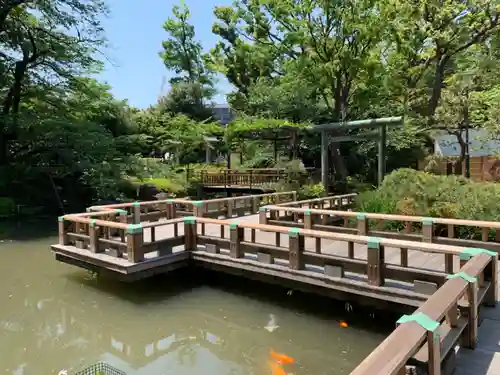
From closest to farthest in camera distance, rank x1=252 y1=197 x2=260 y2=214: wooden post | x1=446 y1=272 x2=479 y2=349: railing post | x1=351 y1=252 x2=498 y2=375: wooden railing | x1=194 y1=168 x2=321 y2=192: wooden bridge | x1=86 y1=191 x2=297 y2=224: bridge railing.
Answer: x1=351 y1=252 x2=498 y2=375: wooden railing < x1=446 y1=272 x2=479 y2=349: railing post < x1=86 y1=191 x2=297 y2=224: bridge railing < x1=252 y1=197 x2=260 y2=214: wooden post < x1=194 y1=168 x2=321 y2=192: wooden bridge

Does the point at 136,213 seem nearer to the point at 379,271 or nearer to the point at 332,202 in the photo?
the point at 332,202

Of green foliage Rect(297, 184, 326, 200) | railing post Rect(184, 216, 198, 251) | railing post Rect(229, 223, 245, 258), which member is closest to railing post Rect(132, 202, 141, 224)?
railing post Rect(184, 216, 198, 251)

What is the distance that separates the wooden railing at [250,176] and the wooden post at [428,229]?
9.04 m

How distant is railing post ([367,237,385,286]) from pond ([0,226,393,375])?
0.72 meters

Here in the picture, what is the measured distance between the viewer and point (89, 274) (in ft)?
25.8

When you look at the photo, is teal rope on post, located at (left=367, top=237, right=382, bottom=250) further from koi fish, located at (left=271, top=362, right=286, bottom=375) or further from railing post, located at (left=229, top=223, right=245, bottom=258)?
railing post, located at (left=229, top=223, right=245, bottom=258)

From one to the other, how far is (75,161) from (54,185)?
7.12ft

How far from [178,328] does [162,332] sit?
0.22m

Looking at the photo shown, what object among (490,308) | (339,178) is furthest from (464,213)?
(339,178)

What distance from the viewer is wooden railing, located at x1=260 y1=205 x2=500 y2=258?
646 cm

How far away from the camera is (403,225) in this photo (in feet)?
27.1

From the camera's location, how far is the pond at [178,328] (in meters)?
4.59

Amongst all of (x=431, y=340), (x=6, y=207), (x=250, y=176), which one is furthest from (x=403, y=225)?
(x=6, y=207)

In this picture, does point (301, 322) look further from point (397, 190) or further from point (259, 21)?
point (259, 21)
